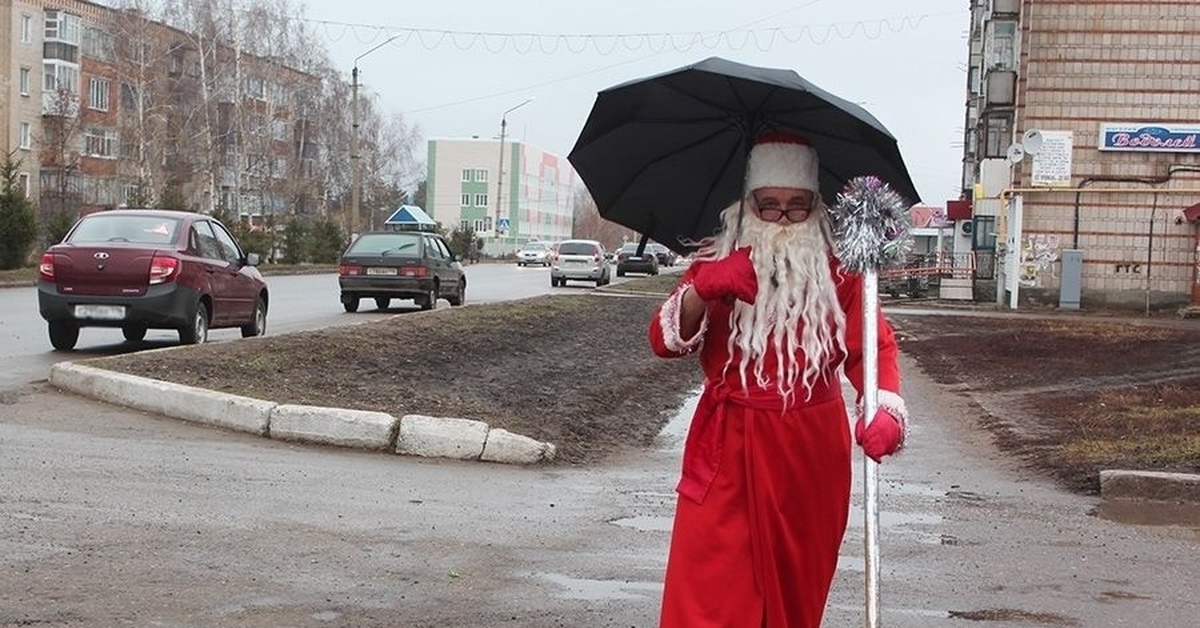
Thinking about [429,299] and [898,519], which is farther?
[429,299]

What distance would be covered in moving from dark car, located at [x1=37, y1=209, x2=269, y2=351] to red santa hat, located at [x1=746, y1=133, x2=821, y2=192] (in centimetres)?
1192

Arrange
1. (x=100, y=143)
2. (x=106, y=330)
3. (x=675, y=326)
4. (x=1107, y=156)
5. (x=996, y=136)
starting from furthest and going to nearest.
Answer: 1. (x=100, y=143)
2. (x=996, y=136)
3. (x=1107, y=156)
4. (x=106, y=330)
5. (x=675, y=326)

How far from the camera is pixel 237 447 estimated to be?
904cm

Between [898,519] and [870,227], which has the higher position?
[870,227]

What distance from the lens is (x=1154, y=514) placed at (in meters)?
8.17

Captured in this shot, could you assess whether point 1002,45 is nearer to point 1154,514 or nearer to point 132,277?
point 132,277

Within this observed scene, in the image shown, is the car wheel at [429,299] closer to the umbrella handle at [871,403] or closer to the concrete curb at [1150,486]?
the concrete curb at [1150,486]

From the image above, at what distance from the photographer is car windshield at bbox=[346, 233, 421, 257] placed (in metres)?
26.1

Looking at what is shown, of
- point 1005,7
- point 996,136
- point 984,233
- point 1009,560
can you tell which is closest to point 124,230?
point 1009,560

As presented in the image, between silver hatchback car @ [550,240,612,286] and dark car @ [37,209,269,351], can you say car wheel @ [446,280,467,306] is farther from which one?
silver hatchback car @ [550,240,612,286]

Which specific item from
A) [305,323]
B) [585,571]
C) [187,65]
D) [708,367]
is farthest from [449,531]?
[187,65]

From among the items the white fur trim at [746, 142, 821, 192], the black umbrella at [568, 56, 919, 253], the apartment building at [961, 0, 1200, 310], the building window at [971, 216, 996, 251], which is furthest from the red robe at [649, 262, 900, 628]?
the building window at [971, 216, 996, 251]

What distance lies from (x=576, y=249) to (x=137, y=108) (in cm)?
2639

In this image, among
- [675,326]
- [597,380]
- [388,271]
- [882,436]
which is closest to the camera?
[882,436]
